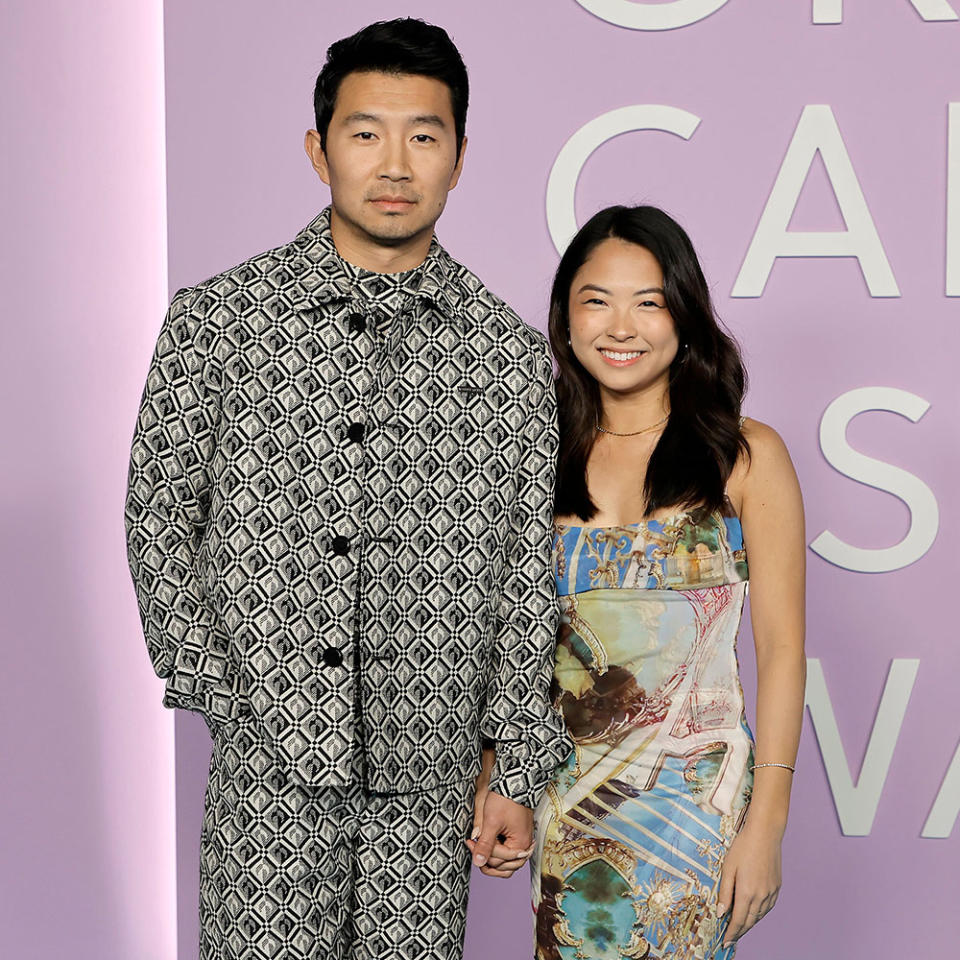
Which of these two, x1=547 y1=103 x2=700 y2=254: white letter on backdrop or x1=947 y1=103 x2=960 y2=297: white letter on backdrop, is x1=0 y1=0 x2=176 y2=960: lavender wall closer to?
x1=547 y1=103 x2=700 y2=254: white letter on backdrop

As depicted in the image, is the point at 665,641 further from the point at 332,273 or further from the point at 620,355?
the point at 332,273

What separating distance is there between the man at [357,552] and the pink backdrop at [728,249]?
1.12 meters

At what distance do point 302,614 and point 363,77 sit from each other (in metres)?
0.70

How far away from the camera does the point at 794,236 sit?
2.70 m

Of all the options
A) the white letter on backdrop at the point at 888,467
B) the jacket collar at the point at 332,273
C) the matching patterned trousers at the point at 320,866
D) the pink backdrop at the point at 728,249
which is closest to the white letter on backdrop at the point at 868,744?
the pink backdrop at the point at 728,249

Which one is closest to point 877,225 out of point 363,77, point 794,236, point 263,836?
point 794,236

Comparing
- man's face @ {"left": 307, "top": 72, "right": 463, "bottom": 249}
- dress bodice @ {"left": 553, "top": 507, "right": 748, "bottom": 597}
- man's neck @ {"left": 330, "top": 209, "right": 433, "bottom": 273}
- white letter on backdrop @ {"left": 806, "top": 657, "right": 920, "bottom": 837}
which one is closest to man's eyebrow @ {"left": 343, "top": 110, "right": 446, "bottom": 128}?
man's face @ {"left": 307, "top": 72, "right": 463, "bottom": 249}

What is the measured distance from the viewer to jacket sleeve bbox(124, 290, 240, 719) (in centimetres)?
151

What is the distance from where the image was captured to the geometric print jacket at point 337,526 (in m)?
1.52

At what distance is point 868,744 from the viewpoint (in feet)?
9.09

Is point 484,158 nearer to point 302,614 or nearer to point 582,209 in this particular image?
point 582,209

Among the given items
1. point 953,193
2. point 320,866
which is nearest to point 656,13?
point 953,193

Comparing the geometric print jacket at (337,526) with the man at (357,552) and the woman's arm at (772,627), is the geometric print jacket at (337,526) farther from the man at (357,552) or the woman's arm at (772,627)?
the woman's arm at (772,627)

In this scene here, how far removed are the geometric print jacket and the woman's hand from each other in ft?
0.91
